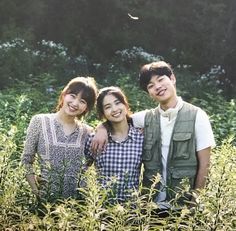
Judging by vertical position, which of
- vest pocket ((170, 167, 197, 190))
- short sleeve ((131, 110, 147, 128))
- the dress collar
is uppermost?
the dress collar

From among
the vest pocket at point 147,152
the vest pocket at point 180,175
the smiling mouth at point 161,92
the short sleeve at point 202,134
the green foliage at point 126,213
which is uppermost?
the smiling mouth at point 161,92

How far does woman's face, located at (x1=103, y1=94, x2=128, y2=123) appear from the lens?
4113 mm

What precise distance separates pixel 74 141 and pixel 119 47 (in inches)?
427

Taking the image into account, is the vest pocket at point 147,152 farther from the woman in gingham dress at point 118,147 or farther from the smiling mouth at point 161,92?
the smiling mouth at point 161,92

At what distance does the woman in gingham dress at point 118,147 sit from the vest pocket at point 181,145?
0.25m

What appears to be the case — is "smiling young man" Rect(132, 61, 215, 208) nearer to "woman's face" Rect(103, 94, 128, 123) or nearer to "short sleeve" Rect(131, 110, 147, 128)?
"short sleeve" Rect(131, 110, 147, 128)

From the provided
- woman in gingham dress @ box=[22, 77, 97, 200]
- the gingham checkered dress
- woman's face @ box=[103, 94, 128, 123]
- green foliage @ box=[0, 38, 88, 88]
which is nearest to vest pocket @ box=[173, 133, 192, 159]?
the gingham checkered dress

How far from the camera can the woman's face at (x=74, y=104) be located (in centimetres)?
406

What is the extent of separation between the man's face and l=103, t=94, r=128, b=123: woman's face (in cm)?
23

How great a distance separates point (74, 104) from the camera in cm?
405

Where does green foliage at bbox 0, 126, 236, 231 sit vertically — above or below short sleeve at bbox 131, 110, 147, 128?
below

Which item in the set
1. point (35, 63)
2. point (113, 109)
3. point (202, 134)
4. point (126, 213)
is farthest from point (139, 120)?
point (35, 63)

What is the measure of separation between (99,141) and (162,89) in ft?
1.79

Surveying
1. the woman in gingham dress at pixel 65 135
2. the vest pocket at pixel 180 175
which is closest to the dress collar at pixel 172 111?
the vest pocket at pixel 180 175
